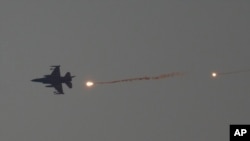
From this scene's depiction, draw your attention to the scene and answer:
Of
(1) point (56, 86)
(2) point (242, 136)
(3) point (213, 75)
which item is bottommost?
(2) point (242, 136)

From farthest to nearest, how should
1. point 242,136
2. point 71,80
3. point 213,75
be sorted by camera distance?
point 213,75 < point 71,80 < point 242,136

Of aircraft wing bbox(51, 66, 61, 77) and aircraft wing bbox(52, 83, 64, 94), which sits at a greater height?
aircraft wing bbox(51, 66, 61, 77)

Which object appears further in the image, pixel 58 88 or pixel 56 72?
pixel 58 88

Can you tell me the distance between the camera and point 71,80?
83.3m

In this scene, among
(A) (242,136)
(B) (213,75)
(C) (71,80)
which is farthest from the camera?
(B) (213,75)

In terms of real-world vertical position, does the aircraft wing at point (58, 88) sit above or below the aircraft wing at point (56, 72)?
below

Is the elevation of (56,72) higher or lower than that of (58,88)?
higher

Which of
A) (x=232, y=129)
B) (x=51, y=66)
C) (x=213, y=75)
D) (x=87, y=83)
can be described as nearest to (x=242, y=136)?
(x=232, y=129)

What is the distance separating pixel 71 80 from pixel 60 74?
2527mm

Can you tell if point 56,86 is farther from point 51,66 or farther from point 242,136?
point 242,136

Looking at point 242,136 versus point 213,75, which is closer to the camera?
point 242,136

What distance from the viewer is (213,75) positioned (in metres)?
89.9

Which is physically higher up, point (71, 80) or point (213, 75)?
point (213, 75)

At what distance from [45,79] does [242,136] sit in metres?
33.4
